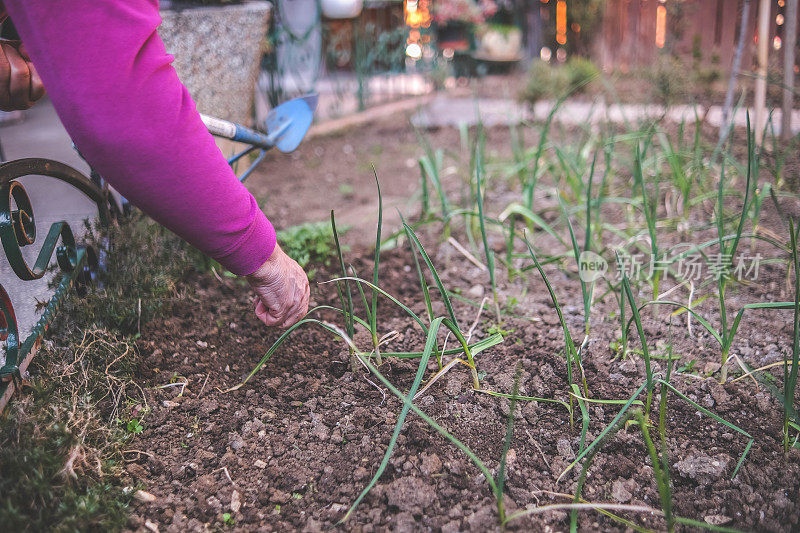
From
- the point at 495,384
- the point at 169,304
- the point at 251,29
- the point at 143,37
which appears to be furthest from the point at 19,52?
the point at 251,29

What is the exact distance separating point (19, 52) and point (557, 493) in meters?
1.47

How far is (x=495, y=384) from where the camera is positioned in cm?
136

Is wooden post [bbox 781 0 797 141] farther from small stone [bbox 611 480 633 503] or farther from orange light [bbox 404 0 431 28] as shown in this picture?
orange light [bbox 404 0 431 28]

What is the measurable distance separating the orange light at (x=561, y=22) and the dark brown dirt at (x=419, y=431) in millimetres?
7419

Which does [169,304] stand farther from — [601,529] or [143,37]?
[601,529]

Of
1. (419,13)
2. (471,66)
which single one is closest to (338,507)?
(419,13)

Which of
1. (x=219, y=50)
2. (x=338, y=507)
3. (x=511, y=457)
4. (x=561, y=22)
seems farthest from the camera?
(x=561, y=22)

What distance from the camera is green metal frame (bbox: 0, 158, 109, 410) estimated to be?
3.64ft

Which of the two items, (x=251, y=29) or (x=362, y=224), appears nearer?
(x=362, y=224)

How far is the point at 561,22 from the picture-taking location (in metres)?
8.13

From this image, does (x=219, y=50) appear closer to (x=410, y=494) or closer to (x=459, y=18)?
(x=410, y=494)

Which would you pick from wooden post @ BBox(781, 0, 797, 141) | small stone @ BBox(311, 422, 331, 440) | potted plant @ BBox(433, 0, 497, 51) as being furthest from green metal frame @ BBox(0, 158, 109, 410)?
potted plant @ BBox(433, 0, 497, 51)

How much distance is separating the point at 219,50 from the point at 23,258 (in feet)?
5.88

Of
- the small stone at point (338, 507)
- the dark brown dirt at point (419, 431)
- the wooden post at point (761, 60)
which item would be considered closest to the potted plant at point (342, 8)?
the wooden post at point (761, 60)
